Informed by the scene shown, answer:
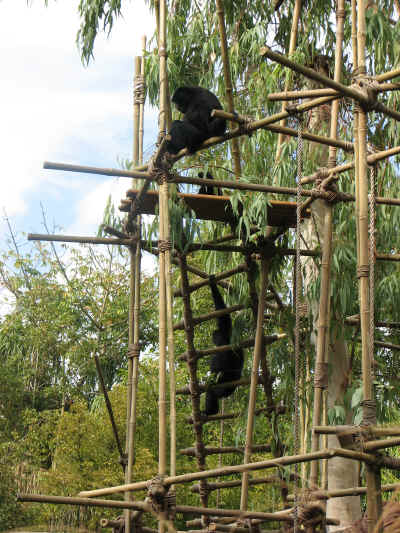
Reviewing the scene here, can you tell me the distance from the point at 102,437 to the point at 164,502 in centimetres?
677

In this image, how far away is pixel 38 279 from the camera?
14617 mm

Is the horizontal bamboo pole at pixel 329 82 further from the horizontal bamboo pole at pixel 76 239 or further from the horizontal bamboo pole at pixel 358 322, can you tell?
the horizontal bamboo pole at pixel 358 322

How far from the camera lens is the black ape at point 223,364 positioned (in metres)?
5.97

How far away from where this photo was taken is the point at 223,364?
19.8ft

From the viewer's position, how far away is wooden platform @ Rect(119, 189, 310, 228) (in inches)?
180

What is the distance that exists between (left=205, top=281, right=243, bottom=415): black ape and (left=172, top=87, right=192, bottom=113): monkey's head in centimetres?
159

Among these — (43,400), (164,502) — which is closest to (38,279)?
(43,400)

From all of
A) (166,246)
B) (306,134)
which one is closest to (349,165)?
(306,134)

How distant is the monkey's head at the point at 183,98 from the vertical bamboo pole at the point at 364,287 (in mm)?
1904

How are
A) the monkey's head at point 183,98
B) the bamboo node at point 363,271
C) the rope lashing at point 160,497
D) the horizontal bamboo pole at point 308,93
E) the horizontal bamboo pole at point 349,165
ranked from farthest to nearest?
the monkey's head at point 183,98
the horizontal bamboo pole at point 349,165
the rope lashing at point 160,497
the horizontal bamboo pole at point 308,93
the bamboo node at point 363,271

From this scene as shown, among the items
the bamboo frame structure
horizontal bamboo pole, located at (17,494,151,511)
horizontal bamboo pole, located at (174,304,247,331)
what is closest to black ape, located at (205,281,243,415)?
the bamboo frame structure

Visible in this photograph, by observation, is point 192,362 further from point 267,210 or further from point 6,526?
point 6,526

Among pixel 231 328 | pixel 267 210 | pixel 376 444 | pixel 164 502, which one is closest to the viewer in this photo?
pixel 376 444

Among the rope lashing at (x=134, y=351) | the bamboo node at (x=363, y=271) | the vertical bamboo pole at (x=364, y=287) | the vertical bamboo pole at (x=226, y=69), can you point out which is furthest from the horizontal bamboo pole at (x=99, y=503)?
the vertical bamboo pole at (x=226, y=69)
